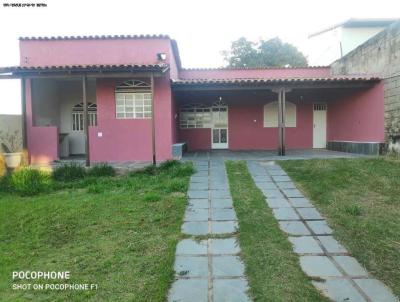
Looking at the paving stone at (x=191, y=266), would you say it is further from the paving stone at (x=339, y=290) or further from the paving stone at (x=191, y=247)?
the paving stone at (x=339, y=290)

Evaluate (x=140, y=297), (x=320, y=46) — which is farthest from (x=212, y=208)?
(x=320, y=46)

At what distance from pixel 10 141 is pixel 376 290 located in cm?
1035

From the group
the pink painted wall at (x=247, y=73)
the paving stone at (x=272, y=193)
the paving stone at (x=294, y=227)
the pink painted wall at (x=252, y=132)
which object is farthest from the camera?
the pink painted wall at (x=247, y=73)

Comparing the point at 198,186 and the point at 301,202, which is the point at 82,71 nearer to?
the point at 198,186

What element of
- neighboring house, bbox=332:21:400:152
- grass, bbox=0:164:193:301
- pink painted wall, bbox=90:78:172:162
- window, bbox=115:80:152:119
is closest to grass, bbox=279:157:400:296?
neighboring house, bbox=332:21:400:152

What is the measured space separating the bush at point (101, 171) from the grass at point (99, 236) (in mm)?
891

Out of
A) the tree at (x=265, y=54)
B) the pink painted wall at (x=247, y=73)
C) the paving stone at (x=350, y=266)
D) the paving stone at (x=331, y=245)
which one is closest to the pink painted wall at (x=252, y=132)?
the pink painted wall at (x=247, y=73)

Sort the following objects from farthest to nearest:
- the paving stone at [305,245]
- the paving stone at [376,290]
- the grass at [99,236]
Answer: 1. the paving stone at [305,245]
2. the grass at [99,236]
3. the paving stone at [376,290]

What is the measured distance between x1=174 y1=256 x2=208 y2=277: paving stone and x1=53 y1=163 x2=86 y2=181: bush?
17.6ft

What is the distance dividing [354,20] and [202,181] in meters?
16.6

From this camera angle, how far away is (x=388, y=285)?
3.51 m

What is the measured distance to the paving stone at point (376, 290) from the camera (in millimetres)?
3291

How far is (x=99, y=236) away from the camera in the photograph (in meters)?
4.98

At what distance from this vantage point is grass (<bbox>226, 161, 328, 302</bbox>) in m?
3.38
